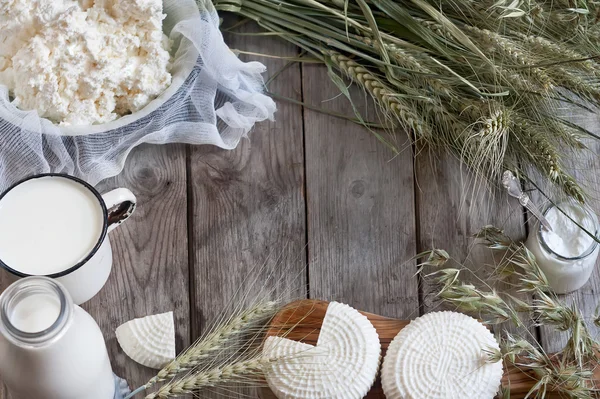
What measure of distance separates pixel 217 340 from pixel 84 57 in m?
0.41

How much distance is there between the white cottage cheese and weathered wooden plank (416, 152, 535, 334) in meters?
0.40

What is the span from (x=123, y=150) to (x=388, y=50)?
1.30 feet

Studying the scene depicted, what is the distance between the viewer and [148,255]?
108 centimetres

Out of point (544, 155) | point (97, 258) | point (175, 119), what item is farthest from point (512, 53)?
→ point (97, 258)

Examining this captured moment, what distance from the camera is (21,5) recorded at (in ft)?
3.37

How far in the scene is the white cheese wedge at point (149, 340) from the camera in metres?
1.02

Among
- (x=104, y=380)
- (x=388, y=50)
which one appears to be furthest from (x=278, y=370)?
(x=388, y=50)

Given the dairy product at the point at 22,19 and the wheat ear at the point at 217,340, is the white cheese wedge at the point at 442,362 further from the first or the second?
the dairy product at the point at 22,19

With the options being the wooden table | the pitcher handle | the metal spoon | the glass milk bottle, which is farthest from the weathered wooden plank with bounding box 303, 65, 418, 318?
the glass milk bottle

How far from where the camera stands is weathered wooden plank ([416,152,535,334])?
1.10 meters

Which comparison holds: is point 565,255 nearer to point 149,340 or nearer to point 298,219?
point 298,219

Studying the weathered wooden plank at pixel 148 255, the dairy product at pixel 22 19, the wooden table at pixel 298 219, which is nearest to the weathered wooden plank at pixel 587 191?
the wooden table at pixel 298 219

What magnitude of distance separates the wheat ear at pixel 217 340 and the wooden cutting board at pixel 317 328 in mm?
26

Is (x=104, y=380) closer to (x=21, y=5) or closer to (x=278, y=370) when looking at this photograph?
(x=278, y=370)
